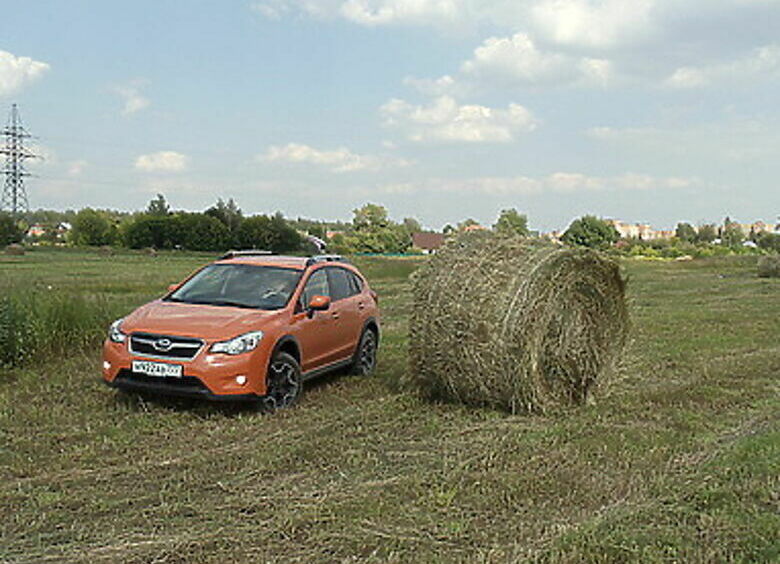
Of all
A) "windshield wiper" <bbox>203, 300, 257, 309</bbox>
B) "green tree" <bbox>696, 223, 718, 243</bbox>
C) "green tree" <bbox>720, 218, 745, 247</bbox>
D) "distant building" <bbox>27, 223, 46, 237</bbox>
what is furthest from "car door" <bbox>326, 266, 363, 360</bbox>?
"green tree" <bbox>696, 223, 718, 243</bbox>

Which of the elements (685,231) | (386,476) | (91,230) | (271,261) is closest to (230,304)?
(271,261)

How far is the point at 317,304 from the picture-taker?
9.48 meters

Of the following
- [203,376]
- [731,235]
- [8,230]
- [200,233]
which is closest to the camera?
[203,376]

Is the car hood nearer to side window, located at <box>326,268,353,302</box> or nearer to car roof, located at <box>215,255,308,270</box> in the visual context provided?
car roof, located at <box>215,255,308,270</box>

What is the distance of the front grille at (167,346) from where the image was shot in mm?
8164

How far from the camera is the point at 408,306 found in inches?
356

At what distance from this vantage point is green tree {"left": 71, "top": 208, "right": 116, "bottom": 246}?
91250mm

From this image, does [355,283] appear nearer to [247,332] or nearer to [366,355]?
[366,355]

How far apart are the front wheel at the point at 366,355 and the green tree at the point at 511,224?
2840 millimetres

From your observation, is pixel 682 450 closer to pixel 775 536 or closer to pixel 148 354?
pixel 775 536

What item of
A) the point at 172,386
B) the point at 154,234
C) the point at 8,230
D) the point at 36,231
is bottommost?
the point at 172,386

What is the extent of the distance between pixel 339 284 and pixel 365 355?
1139 mm

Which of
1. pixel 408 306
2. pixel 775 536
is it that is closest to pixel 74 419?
pixel 408 306

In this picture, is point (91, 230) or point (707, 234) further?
point (707, 234)
